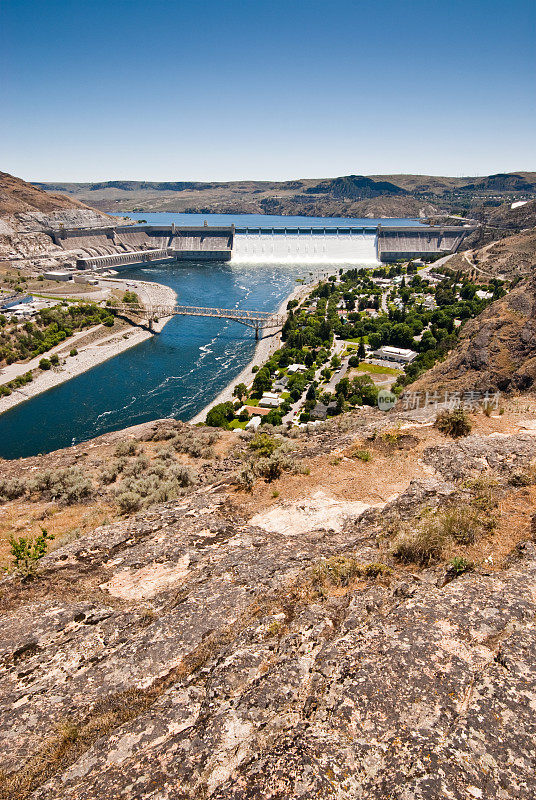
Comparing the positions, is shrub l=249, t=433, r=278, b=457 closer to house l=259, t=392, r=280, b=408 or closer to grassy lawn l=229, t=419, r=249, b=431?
grassy lawn l=229, t=419, r=249, b=431

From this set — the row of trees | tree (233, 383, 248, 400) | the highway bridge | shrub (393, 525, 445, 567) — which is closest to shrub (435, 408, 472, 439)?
shrub (393, 525, 445, 567)

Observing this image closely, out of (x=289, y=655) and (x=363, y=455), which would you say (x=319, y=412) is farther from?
(x=289, y=655)

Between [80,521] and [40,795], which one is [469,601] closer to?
[40,795]

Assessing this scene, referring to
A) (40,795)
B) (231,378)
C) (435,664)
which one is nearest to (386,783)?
(435,664)

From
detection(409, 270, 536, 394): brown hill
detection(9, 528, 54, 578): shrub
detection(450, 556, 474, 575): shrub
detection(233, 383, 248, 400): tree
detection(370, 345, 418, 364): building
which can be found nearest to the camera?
detection(450, 556, 474, 575): shrub

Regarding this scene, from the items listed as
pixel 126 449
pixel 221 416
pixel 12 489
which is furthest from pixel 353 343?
pixel 12 489

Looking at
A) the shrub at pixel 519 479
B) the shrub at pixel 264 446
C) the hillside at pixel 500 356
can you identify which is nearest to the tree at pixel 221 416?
the hillside at pixel 500 356

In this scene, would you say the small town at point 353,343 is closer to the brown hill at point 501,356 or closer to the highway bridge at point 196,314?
the highway bridge at point 196,314
